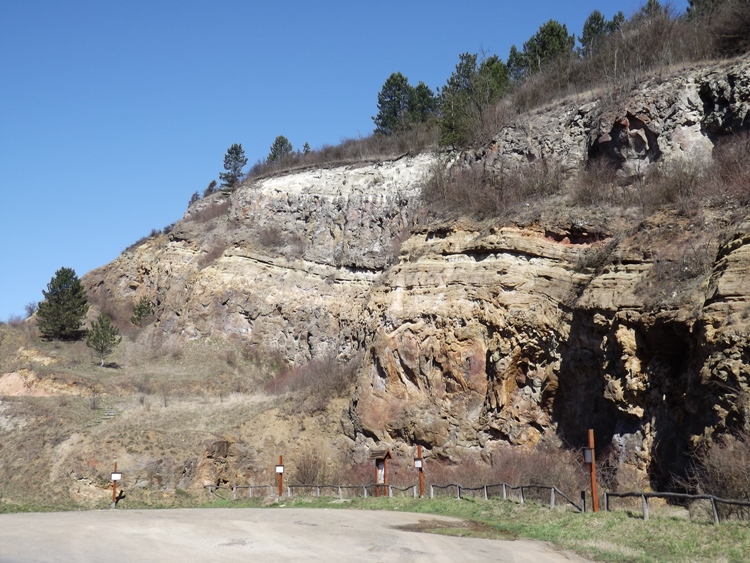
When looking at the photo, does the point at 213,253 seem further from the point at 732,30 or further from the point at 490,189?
the point at 732,30

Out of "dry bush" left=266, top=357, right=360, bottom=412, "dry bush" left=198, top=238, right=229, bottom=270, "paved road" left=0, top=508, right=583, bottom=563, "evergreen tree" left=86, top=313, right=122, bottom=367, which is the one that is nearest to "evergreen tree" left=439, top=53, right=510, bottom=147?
"dry bush" left=266, top=357, right=360, bottom=412

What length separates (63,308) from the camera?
177ft

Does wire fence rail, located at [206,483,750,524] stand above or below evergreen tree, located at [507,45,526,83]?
below

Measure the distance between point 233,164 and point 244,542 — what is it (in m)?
59.2

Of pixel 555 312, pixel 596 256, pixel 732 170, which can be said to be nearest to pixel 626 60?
pixel 732 170

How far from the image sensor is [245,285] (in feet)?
171

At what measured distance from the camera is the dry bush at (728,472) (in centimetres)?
1750

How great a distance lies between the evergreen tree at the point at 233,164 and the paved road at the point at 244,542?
175 ft

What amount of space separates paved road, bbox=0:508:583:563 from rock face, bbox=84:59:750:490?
7.61 metres

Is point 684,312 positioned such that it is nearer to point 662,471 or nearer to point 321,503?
point 662,471

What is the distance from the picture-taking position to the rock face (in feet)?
75.6

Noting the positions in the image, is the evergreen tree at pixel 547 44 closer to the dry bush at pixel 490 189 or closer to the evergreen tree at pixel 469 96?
the evergreen tree at pixel 469 96

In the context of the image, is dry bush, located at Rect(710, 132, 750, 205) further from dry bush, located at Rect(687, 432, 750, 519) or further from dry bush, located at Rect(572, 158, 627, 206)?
dry bush, located at Rect(687, 432, 750, 519)

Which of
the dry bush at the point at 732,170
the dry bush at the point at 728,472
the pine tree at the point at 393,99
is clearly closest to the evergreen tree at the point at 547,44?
the pine tree at the point at 393,99
